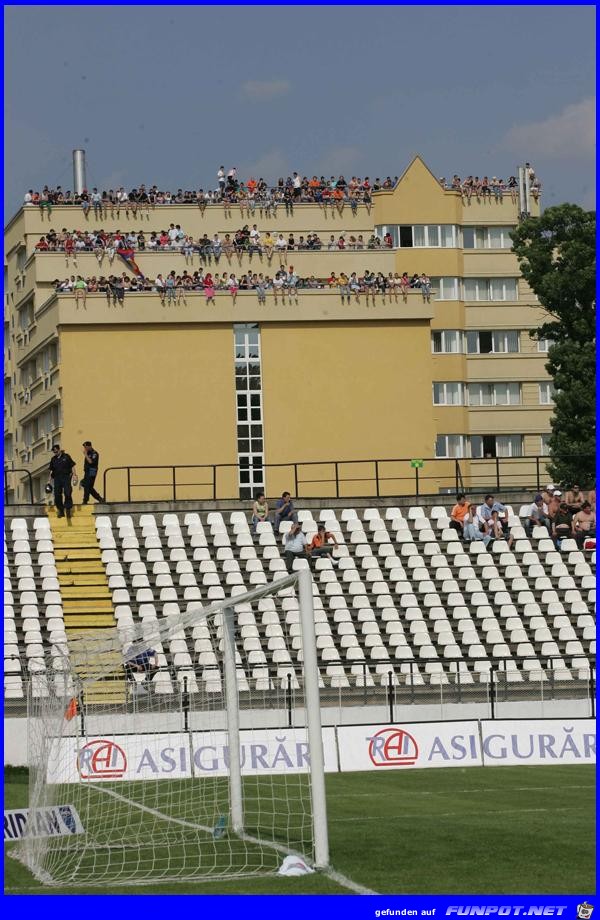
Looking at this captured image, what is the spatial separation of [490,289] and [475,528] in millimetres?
41366

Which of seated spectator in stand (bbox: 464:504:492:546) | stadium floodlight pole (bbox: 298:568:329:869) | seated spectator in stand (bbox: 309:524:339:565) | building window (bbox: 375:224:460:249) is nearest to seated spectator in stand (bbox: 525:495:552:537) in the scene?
seated spectator in stand (bbox: 464:504:492:546)

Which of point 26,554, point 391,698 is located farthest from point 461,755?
point 26,554

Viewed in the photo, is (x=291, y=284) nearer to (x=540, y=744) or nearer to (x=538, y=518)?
(x=538, y=518)

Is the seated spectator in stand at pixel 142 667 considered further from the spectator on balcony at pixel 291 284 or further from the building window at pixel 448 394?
the building window at pixel 448 394

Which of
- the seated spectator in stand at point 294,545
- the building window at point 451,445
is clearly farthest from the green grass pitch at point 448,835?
the building window at point 451,445

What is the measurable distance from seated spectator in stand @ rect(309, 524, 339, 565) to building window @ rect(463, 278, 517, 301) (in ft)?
137

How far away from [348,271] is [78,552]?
1165 inches

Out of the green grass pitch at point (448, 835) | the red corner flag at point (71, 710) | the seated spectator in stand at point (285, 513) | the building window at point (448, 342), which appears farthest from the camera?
the building window at point (448, 342)

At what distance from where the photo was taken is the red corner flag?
20102 mm

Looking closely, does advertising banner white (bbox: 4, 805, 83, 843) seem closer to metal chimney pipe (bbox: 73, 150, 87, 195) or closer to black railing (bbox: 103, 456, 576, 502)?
black railing (bbox: 103, 456, 576, 502)

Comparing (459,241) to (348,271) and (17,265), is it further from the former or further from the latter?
(17,265)

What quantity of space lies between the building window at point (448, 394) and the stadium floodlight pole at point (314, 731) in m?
63.2

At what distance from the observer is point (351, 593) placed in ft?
122

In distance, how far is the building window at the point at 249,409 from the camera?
60812mm
